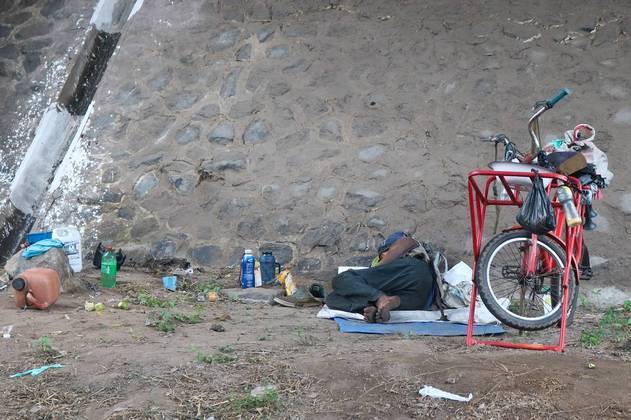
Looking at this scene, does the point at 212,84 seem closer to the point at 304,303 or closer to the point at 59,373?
the point at 304,303

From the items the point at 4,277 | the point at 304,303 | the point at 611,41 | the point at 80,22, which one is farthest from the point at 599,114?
A: the point at 80,22

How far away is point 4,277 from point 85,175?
156 cm

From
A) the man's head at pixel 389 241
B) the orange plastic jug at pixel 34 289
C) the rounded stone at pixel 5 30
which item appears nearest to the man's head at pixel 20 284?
the orange plastic jug at pixel 34 289

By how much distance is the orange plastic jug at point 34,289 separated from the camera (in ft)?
16.9

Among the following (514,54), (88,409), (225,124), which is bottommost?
(88,409)

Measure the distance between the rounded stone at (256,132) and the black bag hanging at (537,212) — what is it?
3563 millimetres

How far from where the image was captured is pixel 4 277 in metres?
6.15

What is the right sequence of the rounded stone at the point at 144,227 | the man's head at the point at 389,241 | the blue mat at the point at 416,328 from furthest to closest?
the rounded stone at the point at 144,227, the man's head at the point at 389,241, the blue mat at the point at 416,328

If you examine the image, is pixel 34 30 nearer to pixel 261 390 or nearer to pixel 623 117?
pixel 623 117

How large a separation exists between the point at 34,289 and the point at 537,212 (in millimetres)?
3270

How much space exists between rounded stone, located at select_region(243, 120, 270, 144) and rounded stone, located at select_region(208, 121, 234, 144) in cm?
15

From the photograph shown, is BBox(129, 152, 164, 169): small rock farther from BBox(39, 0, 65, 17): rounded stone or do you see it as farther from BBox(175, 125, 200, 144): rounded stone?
BBox(39, 0, 65, 17): rounded stone

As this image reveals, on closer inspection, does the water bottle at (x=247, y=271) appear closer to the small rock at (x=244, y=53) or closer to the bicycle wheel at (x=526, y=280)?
the small rock at (x=244, y=53)

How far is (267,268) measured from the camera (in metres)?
6.45
